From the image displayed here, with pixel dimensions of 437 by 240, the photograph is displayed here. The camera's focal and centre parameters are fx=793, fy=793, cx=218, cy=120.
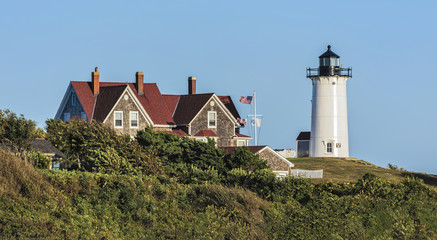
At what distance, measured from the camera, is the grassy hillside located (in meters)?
66.0

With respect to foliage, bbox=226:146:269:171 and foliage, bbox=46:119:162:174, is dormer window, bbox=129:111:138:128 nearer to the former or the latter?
foliage, bbox=46:119:162:174

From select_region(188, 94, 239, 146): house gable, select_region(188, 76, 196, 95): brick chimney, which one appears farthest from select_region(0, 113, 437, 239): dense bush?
select_region(188, 76, 196, 95): brick chimney

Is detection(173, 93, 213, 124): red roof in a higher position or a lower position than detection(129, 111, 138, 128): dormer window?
higher

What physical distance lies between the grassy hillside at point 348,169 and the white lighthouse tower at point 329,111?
170 cm

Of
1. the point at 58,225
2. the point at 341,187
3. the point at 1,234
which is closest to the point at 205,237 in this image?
the point at 58,225

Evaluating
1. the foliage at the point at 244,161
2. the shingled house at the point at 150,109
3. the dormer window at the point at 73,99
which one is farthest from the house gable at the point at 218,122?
the foliage at the point at 244,161

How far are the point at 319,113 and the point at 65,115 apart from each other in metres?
25.2

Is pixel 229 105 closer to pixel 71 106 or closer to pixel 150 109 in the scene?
pixel 150 109

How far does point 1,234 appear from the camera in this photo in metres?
25.0

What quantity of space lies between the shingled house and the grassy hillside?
747cm

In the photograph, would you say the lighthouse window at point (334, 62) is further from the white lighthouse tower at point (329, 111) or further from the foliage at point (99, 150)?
the foliage at point (99, 150)

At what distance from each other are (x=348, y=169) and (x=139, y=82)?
19.8 metres

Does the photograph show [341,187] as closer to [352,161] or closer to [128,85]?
[128,85]

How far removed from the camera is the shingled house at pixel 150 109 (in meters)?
61.6
